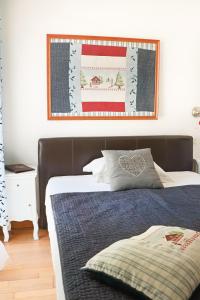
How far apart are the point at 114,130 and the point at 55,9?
1.35 meters

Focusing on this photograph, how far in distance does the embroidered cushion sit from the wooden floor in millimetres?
1029

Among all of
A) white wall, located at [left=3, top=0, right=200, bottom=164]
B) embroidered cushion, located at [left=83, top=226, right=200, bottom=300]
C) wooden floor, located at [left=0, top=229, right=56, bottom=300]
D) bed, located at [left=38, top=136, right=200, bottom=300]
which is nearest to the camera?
embroidered cushion, located at [left=83, top=226, right=200, bottom=300]

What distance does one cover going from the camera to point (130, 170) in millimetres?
2717

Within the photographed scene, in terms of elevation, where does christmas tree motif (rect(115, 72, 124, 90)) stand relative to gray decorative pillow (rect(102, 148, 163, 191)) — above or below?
above

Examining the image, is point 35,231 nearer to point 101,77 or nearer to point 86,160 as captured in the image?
point 86,160

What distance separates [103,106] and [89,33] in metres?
0.75

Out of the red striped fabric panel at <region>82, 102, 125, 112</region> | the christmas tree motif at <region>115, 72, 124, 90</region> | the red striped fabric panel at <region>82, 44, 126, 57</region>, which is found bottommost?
the red striped fabric panel at <region>82, 102, 125, 112</region>

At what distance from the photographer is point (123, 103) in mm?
3256

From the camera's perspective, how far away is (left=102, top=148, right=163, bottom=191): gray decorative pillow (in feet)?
8.65

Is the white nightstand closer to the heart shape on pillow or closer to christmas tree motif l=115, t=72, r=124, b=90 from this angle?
the heart shape on pillow

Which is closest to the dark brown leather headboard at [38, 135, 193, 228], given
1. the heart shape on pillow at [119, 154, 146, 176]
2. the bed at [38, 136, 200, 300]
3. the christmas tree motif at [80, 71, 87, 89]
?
the bed at [38, 136, 200, 300]

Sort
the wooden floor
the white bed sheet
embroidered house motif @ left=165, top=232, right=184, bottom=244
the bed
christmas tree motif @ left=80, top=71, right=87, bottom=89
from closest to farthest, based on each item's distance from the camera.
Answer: embroidered house motif @ left=165, top=232, right=184, bottom=244
the wooden floor
the white bed sheet
the bed
christmas tree motif @ left=80, top=71, right=87, bottom=89

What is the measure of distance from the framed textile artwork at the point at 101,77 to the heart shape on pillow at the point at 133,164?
0.63 metres

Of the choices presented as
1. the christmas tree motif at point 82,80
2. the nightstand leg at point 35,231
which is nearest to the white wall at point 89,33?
the christmas tree motif at point 82,80
